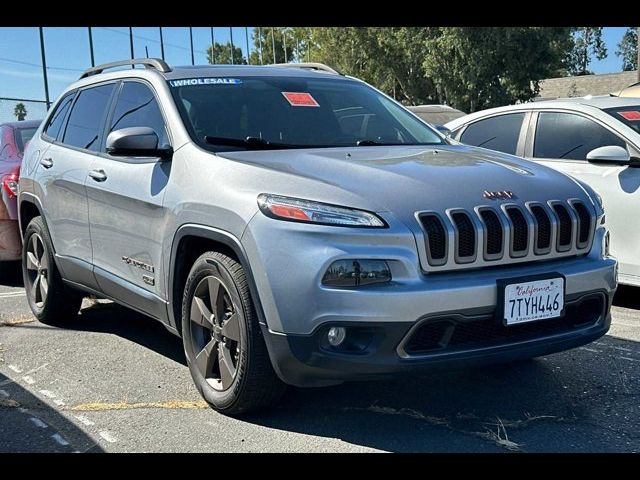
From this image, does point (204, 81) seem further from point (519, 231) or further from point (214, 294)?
point (519, 231)

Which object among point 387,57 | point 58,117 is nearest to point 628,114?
point 58,117

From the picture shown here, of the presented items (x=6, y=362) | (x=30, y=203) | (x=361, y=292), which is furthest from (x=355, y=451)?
(x=30, y=203)

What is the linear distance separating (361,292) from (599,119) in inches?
153

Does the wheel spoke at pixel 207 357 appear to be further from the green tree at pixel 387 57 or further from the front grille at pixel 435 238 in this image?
the green tree at pixel 387 57

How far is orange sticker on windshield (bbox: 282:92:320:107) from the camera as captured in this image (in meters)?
4.45

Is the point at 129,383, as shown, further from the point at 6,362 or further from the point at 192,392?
the point at 6,362

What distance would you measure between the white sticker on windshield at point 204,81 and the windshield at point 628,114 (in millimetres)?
3284

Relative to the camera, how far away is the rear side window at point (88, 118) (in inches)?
197

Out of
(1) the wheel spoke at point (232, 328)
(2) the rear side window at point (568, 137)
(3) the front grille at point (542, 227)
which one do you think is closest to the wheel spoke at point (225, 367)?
(1) the wheel spoke at point (232, 328)

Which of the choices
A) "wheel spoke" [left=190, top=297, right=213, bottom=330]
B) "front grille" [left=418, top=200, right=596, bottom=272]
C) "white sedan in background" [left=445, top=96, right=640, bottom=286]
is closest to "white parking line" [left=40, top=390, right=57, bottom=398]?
"wheel spoke" [left=190, top=297, right=213, bottom=330]

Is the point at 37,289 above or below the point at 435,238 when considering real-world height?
below

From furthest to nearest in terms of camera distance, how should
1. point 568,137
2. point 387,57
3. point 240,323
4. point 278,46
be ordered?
point 278,46, point 387,57, point 568,137, point 240,323

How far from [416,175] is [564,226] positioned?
0.73 metres

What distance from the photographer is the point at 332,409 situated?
382 cm
